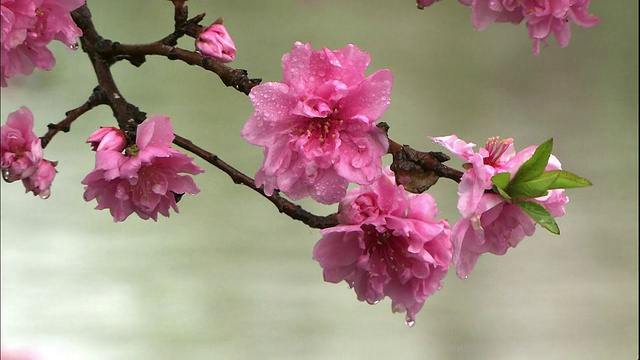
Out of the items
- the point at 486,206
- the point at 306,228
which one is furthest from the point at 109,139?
the point at 306,228

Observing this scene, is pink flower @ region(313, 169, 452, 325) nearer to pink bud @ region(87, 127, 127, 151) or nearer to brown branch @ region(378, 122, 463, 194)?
brown branch @ region(378, 122, 463, 194)

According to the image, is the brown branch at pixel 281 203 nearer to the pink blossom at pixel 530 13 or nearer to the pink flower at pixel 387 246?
the pink flower at pixel 387 246

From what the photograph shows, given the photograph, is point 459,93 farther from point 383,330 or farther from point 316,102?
point 316,102

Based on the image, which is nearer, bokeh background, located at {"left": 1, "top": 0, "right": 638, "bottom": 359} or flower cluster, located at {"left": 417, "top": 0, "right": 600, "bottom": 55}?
flower cluster, located at {"left": 417, "top": 0, "right": 600, "bottom": 55}

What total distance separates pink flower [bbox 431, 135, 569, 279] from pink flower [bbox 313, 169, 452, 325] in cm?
3

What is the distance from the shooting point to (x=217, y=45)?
22.2 inches

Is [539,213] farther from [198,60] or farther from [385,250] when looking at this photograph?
[198,60]

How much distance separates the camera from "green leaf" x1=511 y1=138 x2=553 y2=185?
51cm

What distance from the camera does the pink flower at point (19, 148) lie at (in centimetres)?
54

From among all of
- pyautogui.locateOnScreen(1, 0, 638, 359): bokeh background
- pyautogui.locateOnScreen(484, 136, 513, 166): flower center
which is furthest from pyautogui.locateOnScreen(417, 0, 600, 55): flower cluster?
pyautogui.locateOnScreen(1, 0, 638, 359): bokeh background

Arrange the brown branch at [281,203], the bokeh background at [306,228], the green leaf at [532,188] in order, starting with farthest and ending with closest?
the bokeh background at [306,228], the brown branch at [281,203], the green leaf at [532,188]

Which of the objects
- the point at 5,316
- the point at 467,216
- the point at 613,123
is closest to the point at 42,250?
the point at 5,316

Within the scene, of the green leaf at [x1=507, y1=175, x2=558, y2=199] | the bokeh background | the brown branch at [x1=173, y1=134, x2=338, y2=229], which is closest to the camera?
the green leaf at [x1=507, y1=175, x2=558, y2=199]

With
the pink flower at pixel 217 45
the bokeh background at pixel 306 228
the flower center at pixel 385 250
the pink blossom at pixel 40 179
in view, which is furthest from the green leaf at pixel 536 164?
the bokeh background at pixel 306 228
